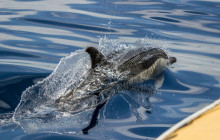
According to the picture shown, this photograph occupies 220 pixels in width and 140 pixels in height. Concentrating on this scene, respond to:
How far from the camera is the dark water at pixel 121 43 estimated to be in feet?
17.0

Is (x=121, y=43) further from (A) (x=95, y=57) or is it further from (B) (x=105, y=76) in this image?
(A) (x=95, y=57)

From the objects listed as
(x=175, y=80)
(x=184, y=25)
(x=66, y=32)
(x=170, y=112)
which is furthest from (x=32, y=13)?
(x=170, y=112)

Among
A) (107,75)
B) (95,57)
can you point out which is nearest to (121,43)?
(107,75)

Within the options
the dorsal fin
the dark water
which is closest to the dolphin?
the dorsal fin

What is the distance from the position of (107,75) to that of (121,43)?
3051 millimetres

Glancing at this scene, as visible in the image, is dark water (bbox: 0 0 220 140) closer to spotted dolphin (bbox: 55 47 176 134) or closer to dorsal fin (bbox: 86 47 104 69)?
spotted dolphin (bbox: 55 47 176 134)

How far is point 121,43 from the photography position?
9133mm

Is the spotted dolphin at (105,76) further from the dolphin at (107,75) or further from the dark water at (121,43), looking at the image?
the dark water at (121,43)

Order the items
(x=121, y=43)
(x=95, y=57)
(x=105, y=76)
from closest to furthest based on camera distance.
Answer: (x=95, y=57), (x=105, y=76), (x=121, y=43)

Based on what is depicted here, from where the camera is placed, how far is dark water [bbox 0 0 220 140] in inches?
203

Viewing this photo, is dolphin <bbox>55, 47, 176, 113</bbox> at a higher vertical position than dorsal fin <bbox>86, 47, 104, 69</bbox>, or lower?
lower

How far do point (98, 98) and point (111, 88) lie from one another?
37cm

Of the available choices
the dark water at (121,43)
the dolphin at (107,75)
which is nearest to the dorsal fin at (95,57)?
the dolphin at (107,75)

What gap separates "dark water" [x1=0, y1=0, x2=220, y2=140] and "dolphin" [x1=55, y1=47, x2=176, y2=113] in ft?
0.68
